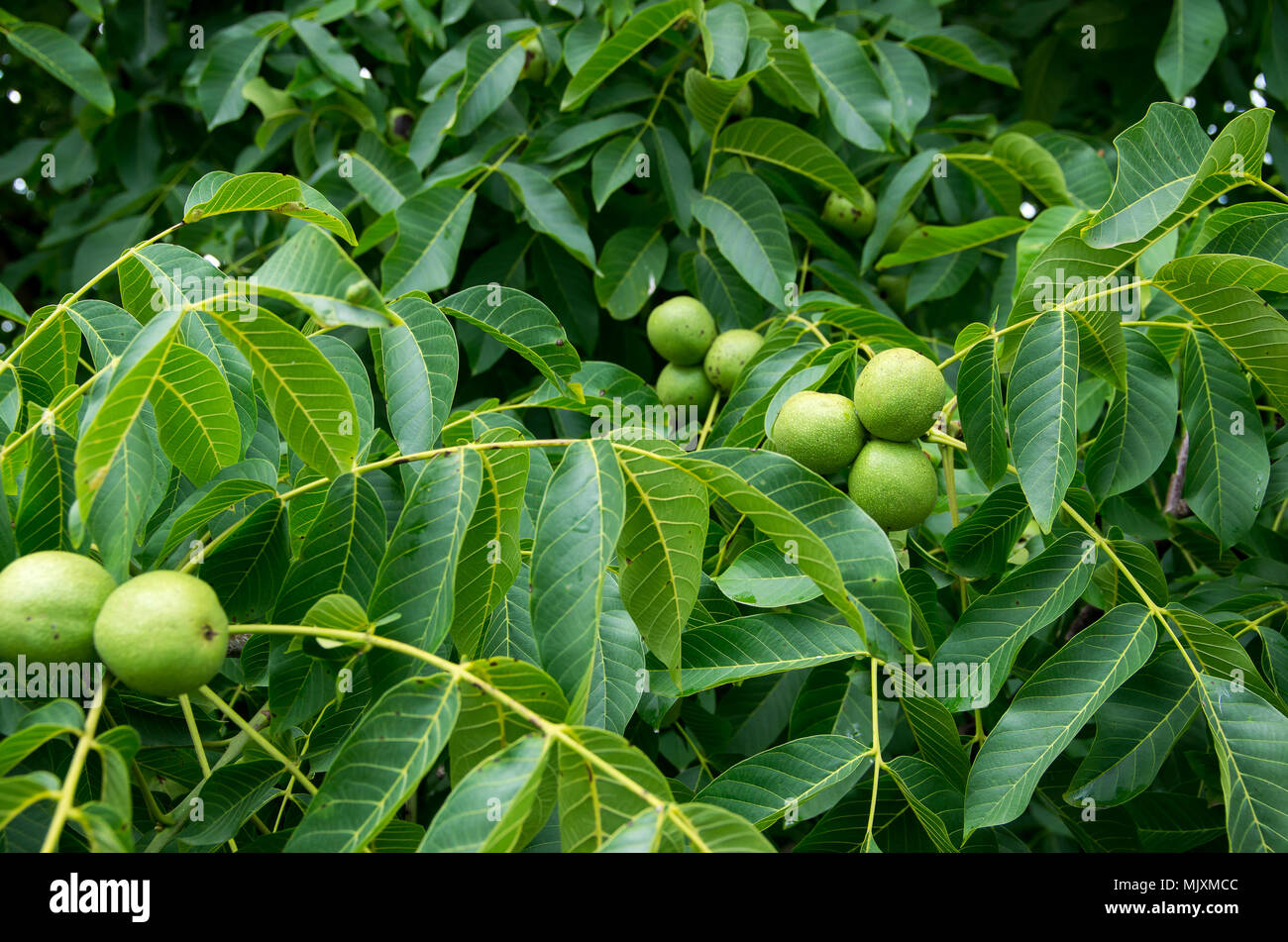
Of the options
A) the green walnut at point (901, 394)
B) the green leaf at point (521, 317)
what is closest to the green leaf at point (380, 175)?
the green leaf at point (521, 317)

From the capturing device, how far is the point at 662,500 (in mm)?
1196

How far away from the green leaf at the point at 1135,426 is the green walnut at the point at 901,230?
1.17m

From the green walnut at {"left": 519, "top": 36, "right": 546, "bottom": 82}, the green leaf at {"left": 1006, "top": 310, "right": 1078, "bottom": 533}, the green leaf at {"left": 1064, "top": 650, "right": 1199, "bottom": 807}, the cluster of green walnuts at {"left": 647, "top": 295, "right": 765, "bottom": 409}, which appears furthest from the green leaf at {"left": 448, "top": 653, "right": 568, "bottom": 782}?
the green walnut at {"left": 519, "top": 36, "right": 546, "bottom": 82}

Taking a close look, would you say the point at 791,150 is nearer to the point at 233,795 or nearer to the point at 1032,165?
the point at 1032,165

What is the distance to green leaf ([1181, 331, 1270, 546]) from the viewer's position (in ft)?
5.04

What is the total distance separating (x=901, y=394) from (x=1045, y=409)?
211 millimetres

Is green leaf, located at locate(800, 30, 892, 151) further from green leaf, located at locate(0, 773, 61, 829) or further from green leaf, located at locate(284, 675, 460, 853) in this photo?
green leaf, located at locate(0, 773, 61, 829)

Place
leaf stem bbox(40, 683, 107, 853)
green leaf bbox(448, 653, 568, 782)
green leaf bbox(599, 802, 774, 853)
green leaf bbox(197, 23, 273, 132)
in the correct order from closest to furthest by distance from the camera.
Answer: leaf stem bbox(40, 683, 107, 853) < green leaf bbox(599, 802, 774, 853) < green leaf bbox(448, 653, 568, 782) < green leaf bbox(197, 23, 273, 132)

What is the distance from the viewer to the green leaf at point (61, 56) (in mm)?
2613

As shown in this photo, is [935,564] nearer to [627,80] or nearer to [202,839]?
[202,839]

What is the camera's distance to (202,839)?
1.20 meters

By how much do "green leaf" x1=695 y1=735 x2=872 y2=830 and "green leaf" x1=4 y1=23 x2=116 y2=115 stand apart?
2.52m

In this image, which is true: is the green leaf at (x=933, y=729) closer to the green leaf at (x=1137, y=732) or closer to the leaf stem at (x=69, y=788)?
the green leaf at (x=1137, y=732)

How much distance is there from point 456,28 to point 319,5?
413 mm
